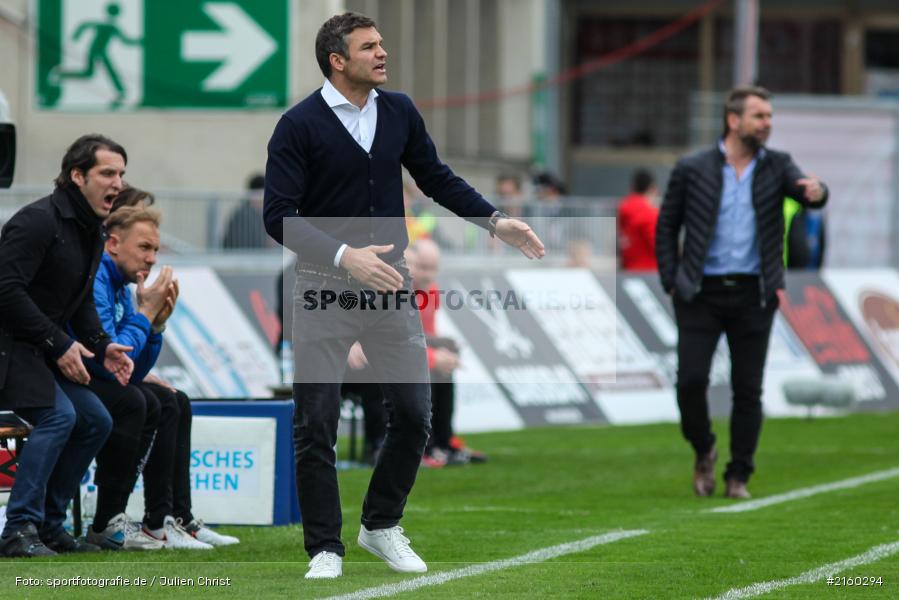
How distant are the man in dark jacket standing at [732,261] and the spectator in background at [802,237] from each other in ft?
4.52

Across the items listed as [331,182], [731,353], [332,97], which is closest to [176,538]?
[331,182]

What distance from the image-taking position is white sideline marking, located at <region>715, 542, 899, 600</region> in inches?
272

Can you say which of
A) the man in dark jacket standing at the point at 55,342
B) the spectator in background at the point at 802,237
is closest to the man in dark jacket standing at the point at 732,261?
the spectator in background at the point at 802,237

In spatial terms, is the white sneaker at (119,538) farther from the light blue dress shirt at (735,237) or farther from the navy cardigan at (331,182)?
the light blue dress shirt at (735,237)

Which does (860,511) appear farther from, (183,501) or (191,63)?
(191,63)

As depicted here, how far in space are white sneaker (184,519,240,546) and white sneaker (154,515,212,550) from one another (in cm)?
9

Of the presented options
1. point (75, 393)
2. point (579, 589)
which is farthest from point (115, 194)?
point (579, 589)

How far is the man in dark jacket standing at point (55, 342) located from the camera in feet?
26.0

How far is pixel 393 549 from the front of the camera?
7402 millimetres

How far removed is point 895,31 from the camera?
139 ft

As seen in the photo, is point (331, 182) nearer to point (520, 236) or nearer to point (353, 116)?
point (353, 116)

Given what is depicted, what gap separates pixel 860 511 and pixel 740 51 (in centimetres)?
1305

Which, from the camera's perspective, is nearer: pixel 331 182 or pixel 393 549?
pixel 331 182

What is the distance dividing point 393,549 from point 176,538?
5.16 feet
